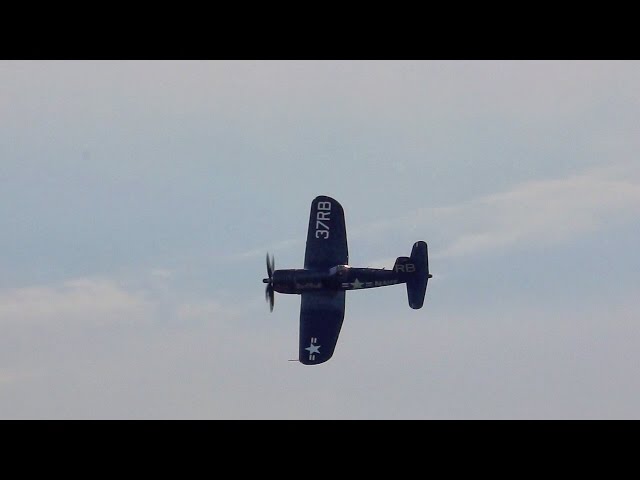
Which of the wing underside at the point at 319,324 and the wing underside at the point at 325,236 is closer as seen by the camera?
the wing underside at the point at 319,324

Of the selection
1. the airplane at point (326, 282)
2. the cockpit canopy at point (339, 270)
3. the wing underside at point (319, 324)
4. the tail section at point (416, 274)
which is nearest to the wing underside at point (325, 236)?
the airplane at point (326, 282)

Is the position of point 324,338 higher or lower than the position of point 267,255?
lower

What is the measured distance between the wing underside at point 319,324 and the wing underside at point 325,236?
6.93ft

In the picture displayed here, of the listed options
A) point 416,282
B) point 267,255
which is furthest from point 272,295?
point 416,282

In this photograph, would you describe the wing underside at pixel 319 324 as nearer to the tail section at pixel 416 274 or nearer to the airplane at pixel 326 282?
the airplane at pixel 326 282

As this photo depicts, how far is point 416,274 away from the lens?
67.8 m

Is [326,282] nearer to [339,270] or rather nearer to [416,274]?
[339,270]

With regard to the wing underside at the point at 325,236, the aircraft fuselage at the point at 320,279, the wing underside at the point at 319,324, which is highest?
the wing underside at the point at 325,236

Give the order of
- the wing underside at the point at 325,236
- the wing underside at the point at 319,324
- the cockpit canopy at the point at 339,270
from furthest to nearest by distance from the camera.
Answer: the wing underside at the point at 325,236 < the cockpit canopy at the point at 339,270 < the wing underside at the point at 319,324

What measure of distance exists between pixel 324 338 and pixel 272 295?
165 inches

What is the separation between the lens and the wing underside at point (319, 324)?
66.6 m

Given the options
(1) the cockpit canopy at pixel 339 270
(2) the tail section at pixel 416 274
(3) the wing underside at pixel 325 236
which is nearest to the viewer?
(1) the cockpit canopy at pixel 339 270

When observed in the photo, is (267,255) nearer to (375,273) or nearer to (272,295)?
(272,295)

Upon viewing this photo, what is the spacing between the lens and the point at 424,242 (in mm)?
68062
